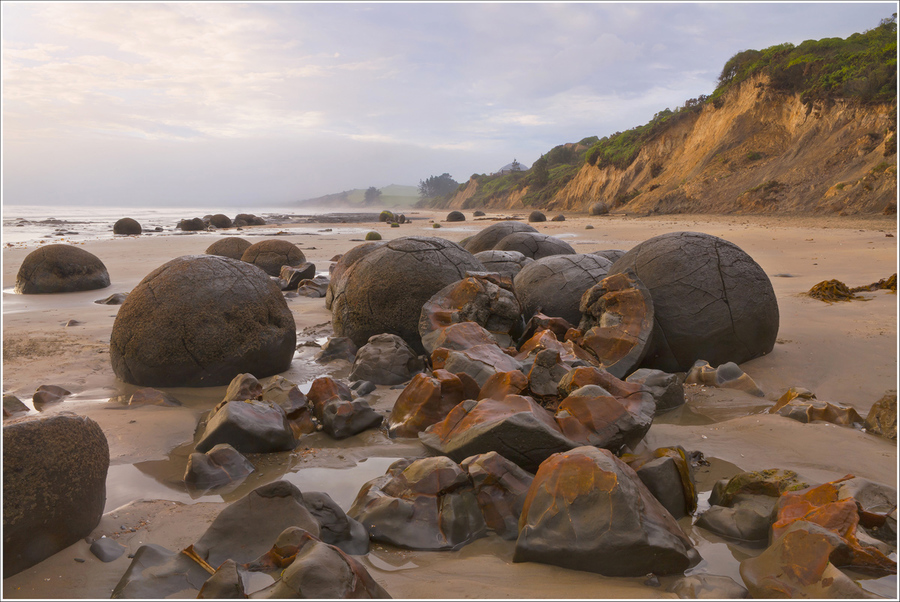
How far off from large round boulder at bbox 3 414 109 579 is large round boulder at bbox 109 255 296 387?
217 cm

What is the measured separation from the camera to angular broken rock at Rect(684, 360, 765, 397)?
4.62 metres

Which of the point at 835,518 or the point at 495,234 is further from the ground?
the point at 495,234

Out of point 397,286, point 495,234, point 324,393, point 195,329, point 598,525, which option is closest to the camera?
point 598,525

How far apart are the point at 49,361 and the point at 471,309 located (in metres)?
4.20

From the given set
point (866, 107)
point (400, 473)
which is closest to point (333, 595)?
point (400, 473)

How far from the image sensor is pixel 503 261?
24.8 ft

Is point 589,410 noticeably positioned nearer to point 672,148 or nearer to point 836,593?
point 836,593

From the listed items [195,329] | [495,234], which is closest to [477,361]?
[195,329]

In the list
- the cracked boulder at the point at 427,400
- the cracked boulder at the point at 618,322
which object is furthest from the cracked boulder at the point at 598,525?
the cracked boulder at the point at 618,322

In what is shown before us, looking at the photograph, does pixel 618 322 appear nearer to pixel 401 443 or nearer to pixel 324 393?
pixel 401 443

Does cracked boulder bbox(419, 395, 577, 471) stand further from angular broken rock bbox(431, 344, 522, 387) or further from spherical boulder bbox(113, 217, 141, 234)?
spherical boulder bbox(113, 217, 141, 234)

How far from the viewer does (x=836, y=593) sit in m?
2.06

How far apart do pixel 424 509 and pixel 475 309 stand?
276 cm

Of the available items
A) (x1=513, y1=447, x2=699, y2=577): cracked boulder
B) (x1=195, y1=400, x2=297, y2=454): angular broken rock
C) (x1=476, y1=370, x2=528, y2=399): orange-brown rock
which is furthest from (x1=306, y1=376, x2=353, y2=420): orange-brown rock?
(x1=513, y1=447, x2=699, y2=577): cracked boulder
